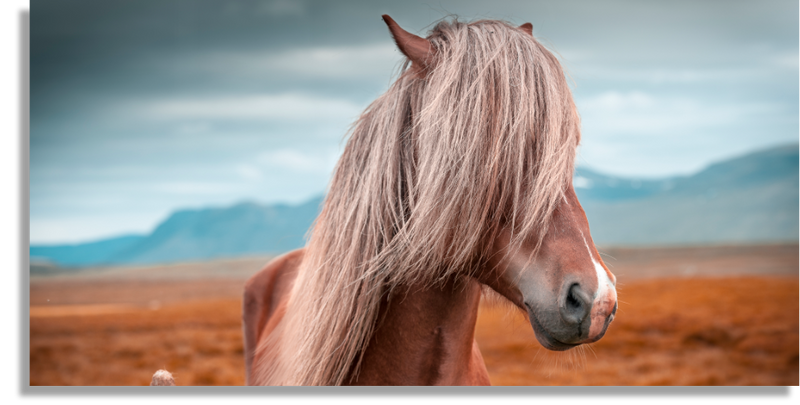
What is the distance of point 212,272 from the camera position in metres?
101

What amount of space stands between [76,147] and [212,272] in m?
105

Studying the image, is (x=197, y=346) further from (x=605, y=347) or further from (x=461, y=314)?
(x=461, y=314)

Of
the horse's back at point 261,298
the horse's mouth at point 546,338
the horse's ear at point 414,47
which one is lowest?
the horse's back at point 261,298

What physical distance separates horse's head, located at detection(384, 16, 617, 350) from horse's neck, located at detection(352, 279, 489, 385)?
0.17m

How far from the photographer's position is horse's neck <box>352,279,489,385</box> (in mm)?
1444

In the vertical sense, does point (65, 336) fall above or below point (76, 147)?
below

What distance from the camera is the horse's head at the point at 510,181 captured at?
114 cm

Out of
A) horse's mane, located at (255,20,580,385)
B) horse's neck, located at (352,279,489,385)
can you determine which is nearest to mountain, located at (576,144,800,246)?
horse's neck, located at (352,279,489,385)

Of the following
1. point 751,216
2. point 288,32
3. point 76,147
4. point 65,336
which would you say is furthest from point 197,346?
point 751,216

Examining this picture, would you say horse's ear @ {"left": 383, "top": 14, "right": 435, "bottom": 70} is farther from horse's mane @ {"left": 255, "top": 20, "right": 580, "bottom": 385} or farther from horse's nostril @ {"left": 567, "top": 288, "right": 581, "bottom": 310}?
horse's nostril @ {"left": 567, "top": 288, "right": 581, "bottom": 310}

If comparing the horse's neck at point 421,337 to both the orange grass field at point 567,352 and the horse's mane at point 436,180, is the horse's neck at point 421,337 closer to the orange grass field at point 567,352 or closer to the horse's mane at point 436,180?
the horse's mane at point 436,180

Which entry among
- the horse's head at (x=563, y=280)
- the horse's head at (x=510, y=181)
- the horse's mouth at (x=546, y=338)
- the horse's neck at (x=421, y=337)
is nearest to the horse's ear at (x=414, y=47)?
the horse's head at (x=510, y=181)

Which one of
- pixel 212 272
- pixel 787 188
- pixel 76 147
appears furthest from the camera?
pixel 787 188

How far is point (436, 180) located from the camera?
1237 mm
